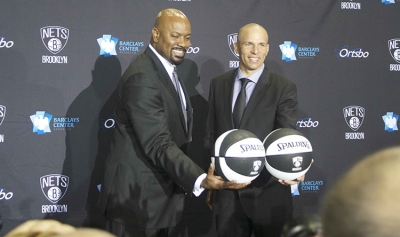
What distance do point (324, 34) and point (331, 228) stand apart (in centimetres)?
409

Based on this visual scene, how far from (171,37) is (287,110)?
942 mm

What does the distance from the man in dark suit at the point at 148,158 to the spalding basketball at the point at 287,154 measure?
1.09 ft

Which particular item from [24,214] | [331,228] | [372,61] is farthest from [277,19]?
[331,228]

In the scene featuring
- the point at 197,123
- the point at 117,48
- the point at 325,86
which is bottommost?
the point at 197,123

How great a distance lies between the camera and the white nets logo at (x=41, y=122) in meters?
3.89

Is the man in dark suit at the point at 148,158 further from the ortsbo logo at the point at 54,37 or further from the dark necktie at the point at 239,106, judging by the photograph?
the ortsbo logo at the point at 54,37

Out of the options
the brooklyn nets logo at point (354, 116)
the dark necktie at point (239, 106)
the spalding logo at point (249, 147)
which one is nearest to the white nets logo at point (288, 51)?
the brooklyn nets logo at point (354, 116)

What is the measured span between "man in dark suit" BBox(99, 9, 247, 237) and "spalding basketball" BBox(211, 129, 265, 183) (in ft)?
0.28

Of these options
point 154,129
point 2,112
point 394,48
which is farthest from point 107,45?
point 394,48

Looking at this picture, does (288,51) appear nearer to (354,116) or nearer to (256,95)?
(354,116)

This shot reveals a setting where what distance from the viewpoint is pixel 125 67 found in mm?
4066

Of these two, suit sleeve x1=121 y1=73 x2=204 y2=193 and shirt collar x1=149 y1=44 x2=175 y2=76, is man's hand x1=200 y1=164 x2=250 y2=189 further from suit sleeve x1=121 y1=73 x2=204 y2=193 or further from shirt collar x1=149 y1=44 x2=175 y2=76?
shirt collar x1=149 y1=44 x2=175 y2=76

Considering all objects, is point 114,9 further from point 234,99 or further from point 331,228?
point 331,228

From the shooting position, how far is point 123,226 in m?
2.71
